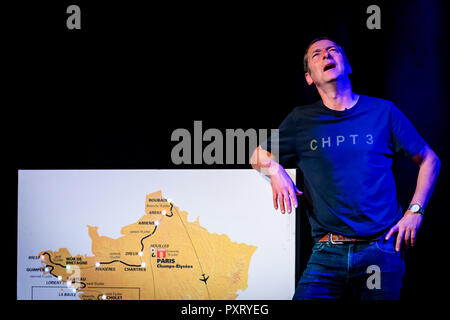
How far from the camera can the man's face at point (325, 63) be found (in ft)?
8.12

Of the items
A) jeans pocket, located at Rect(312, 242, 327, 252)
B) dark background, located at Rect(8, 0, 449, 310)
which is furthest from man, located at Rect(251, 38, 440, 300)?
dark background, located at Rect(8, 0, 449, 310)

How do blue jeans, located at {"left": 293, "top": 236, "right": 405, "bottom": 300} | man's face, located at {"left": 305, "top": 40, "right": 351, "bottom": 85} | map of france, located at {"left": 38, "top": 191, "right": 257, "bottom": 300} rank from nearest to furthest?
blue jeans, located at {"left": 293, "top": 236, "right": 405, "bottom": 300}, man's face, located at {"left": 305, "top": 40, "right": 351, "bottom": 85}, map of france, located at {"left": 38, "top": 191, "right": 257, "bottom": 300}

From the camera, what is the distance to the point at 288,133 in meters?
2.56

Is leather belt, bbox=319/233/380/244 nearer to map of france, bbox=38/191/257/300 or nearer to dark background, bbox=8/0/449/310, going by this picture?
dark background, bbox=8/0/449/310

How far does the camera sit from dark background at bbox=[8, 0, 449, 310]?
2549 millimetres

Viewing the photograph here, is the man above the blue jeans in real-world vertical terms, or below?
above

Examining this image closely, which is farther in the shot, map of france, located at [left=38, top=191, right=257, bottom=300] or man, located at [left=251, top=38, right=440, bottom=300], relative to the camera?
map of france, located at [left=38, top=191, right=257, bottom=300]

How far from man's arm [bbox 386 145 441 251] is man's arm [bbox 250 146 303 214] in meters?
0.62

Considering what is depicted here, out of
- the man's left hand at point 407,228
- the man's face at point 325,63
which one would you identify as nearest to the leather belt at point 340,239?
the man's left hand at point 407,228

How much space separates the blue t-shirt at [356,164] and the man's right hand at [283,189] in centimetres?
10

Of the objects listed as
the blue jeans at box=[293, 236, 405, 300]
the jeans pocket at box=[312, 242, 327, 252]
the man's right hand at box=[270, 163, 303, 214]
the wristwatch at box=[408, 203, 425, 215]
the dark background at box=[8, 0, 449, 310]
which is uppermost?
the dark background at box=[8, 0, 449, 310]

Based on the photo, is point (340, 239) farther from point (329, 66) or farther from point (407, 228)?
point (329, 66)
